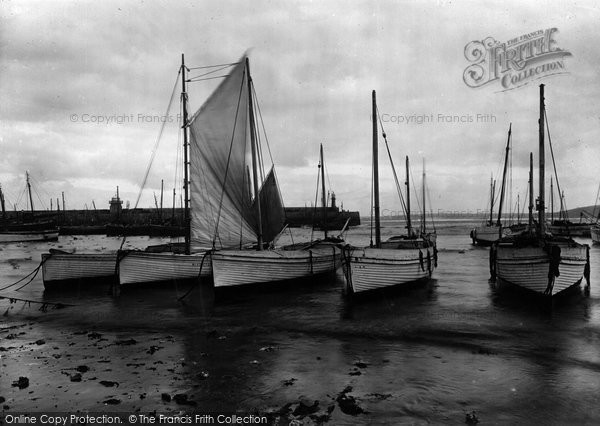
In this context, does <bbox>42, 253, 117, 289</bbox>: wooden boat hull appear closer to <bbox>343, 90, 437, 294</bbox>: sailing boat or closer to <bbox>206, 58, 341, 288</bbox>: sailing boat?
<bbox>206, 58, 341, 288</bbox>: sailing boat

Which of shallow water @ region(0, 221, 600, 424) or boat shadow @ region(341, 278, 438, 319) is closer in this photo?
shallow water @ region(0, 221, 600, 424)

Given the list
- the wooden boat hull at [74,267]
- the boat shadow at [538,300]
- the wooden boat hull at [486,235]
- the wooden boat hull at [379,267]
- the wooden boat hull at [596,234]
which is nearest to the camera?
the boat shadow at [538,300]

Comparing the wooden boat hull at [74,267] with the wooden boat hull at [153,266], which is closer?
the wooden boat hull at [153,266]

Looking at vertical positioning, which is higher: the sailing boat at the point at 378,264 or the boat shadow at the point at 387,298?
the sailing boat at the point at 378,264

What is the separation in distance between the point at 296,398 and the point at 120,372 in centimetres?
415

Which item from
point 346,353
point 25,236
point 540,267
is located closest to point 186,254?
point 346,353

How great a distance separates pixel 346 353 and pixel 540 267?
33.2ft

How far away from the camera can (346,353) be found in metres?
11.0

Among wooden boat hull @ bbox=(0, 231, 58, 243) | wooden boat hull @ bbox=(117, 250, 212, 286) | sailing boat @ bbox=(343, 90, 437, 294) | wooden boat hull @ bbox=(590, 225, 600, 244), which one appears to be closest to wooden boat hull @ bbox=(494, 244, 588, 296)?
sailing boat @ bbox=(343, 90, 437, 294)

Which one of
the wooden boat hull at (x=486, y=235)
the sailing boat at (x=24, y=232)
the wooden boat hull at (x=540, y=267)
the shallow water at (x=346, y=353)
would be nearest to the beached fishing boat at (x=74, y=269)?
the shallow water at (x=346, y=353)

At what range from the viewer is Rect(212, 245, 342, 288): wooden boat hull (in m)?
18.2

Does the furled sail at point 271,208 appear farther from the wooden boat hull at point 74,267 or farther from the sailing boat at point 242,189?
the wooden boat hull at point 74,267

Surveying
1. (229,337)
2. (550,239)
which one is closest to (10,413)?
(229,337)

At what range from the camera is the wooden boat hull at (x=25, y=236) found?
59.2 m
